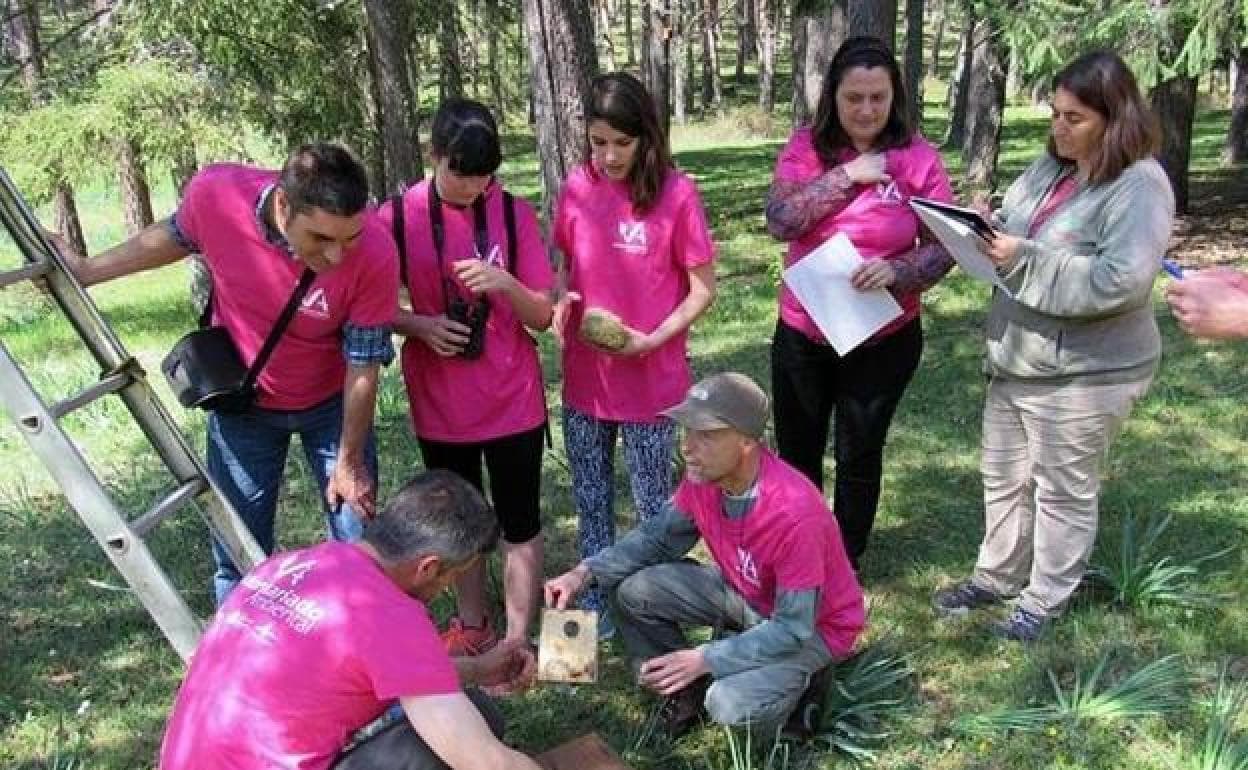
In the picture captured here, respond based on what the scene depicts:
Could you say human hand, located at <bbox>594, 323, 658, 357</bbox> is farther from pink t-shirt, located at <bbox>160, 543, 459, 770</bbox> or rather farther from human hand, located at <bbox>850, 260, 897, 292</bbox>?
pink t-shirt, located at <bbox>160, 543, 459, 770</bbox>

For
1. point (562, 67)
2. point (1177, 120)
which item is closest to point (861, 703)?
point (562, 67)

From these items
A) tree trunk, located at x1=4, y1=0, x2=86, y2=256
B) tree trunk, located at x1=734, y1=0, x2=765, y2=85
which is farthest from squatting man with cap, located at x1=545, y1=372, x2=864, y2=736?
tree trunk, located at x1=734, y1=0, x2=765, y2=85

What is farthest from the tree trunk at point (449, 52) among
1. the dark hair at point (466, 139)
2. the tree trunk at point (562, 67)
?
the dark hair at point (466, 139)

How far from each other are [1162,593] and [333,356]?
291cm

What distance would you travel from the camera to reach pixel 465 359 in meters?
3.33

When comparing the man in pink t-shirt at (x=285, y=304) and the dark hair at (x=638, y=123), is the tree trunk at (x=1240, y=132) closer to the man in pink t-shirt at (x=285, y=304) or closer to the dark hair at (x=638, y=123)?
the dark hair at (x=638, y=123)

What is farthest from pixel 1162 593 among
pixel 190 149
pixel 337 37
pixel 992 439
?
pixel 337 37

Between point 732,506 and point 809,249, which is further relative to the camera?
point 809,249

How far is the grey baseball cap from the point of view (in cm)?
288

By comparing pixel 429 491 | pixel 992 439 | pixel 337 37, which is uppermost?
pixel 337 37

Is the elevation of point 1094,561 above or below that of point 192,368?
below

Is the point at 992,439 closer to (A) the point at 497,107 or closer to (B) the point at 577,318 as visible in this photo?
(B) the point at 577,318

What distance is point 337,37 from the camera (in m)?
10.8

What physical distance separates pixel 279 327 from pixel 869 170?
6.24ft
